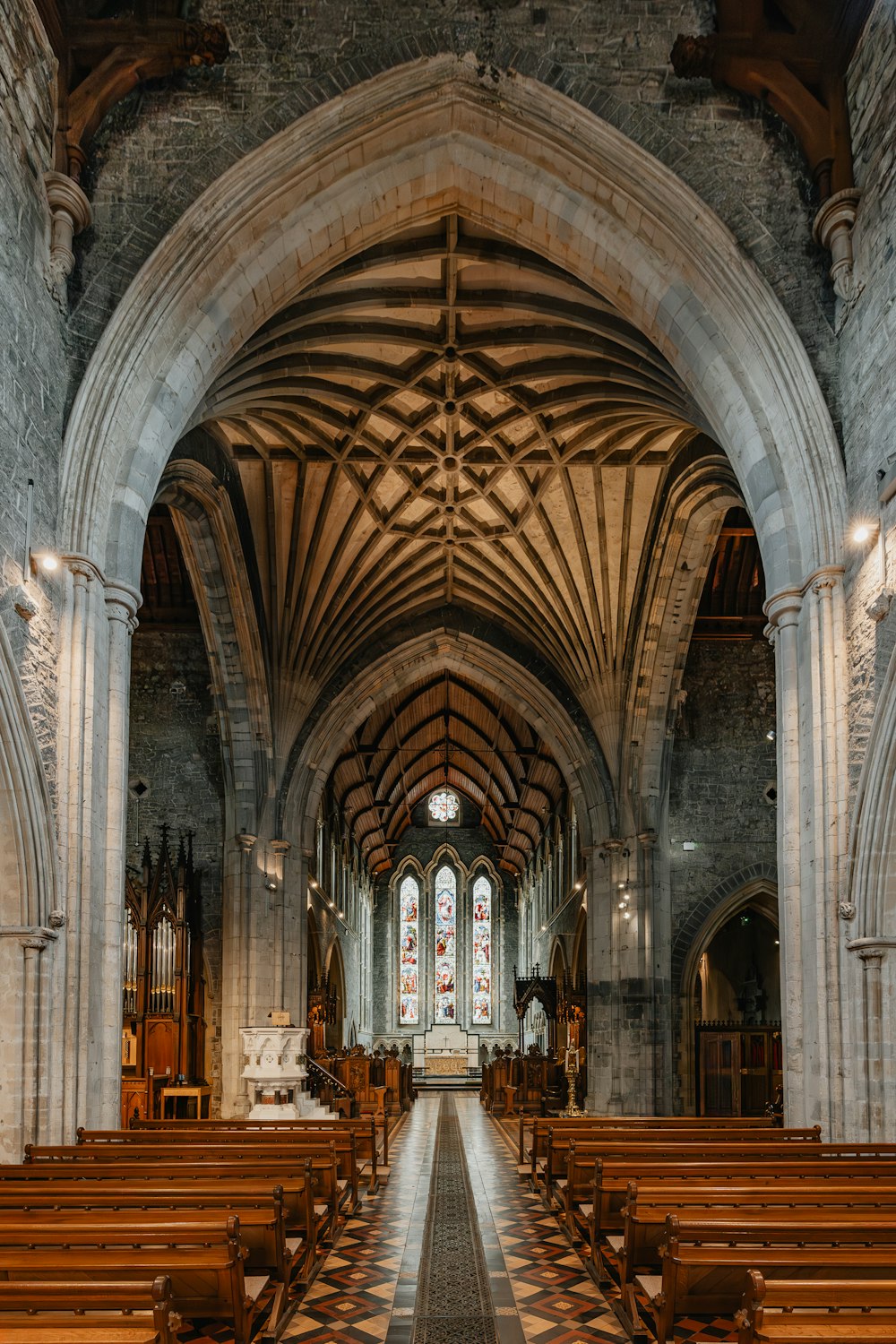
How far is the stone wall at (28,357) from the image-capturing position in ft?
27.8

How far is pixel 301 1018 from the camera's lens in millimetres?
20438

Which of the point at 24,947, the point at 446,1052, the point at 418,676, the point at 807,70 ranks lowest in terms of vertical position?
the point at 446,1052

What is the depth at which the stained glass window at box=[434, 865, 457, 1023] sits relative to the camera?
138ft

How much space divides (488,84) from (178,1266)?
9.66m

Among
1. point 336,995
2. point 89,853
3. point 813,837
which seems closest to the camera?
point 89,853

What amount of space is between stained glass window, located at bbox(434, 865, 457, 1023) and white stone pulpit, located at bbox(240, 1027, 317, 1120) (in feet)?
86.6

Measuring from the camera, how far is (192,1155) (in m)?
7.85

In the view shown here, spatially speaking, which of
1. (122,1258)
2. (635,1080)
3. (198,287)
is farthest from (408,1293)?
(635,1080)

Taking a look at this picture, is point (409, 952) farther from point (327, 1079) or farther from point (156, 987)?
point (156, 987)

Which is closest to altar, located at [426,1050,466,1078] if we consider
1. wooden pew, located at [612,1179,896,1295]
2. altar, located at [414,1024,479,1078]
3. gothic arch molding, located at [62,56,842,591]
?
altar, located at [414,1024,479,1078]

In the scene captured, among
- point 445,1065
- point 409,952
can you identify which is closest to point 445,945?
point 409,952

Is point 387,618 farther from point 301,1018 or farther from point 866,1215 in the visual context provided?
point 866,1215

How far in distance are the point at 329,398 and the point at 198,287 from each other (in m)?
5.30

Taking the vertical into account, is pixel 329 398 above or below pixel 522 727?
above
